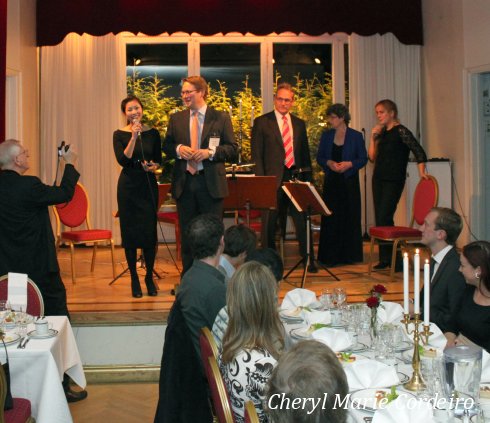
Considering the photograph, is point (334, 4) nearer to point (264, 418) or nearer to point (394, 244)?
point (394, 244)

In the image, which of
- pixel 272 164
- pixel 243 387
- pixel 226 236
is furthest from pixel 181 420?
pixel 272 164

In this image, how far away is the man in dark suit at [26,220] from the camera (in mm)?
4973

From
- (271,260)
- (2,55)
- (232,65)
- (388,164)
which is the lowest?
(271,260)

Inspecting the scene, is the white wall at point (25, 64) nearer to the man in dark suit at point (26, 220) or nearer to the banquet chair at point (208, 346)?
the man in dark suit at point (26, 220)

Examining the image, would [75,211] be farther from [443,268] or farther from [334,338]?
[334,338]

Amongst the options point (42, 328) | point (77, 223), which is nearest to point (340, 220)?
point (77, 223)

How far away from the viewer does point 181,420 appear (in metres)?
3.24

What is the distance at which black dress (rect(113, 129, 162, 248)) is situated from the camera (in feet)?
20.1

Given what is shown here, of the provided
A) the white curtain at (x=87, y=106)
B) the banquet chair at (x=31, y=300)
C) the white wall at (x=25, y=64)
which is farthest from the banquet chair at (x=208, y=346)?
the white curtain at (x=87, y=106)

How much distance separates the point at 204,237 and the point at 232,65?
248 inches

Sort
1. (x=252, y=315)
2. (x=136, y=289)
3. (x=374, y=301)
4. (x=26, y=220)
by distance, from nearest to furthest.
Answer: (x=252, y=315) < (x=374, y=301) < (x=26, y=220) < (x=136, y=289)

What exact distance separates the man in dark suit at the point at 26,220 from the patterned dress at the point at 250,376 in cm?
264

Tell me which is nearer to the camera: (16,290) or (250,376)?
(250,376)

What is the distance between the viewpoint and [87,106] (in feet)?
31.5
